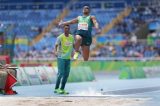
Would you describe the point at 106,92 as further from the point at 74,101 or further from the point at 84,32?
the point at 74,101

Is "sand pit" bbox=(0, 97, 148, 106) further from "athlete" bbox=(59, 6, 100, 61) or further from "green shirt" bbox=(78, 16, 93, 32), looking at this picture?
"green shirt" bbox=(78, 16, 93, 32)

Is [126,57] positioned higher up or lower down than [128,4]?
lower down

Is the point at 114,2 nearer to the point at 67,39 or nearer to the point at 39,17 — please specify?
the point at 39,17

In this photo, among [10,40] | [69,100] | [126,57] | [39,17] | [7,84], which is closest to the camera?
[69,100]

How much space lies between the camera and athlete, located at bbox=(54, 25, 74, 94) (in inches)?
631

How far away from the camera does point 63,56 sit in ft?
52.7

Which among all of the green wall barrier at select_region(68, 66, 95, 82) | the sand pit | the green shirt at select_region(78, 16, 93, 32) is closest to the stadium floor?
the sand pit

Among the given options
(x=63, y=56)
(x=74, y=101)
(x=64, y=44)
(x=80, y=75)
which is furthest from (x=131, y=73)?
(x=74, y=101)

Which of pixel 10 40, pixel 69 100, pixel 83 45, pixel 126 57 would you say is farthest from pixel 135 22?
pixel 69 100

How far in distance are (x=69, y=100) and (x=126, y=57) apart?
1042 inches

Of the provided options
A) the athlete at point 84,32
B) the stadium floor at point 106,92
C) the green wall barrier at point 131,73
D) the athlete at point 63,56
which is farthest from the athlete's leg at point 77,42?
the green wall barrier at point 131,73

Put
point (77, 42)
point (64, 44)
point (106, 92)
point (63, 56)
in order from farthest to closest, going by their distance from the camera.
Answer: point (77, 42) < point (64, 44) < point (63, 56) < point (106, 92)

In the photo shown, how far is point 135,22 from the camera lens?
4503cm

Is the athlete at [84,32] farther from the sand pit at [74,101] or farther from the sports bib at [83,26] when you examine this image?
the sand pit at [74,101]
